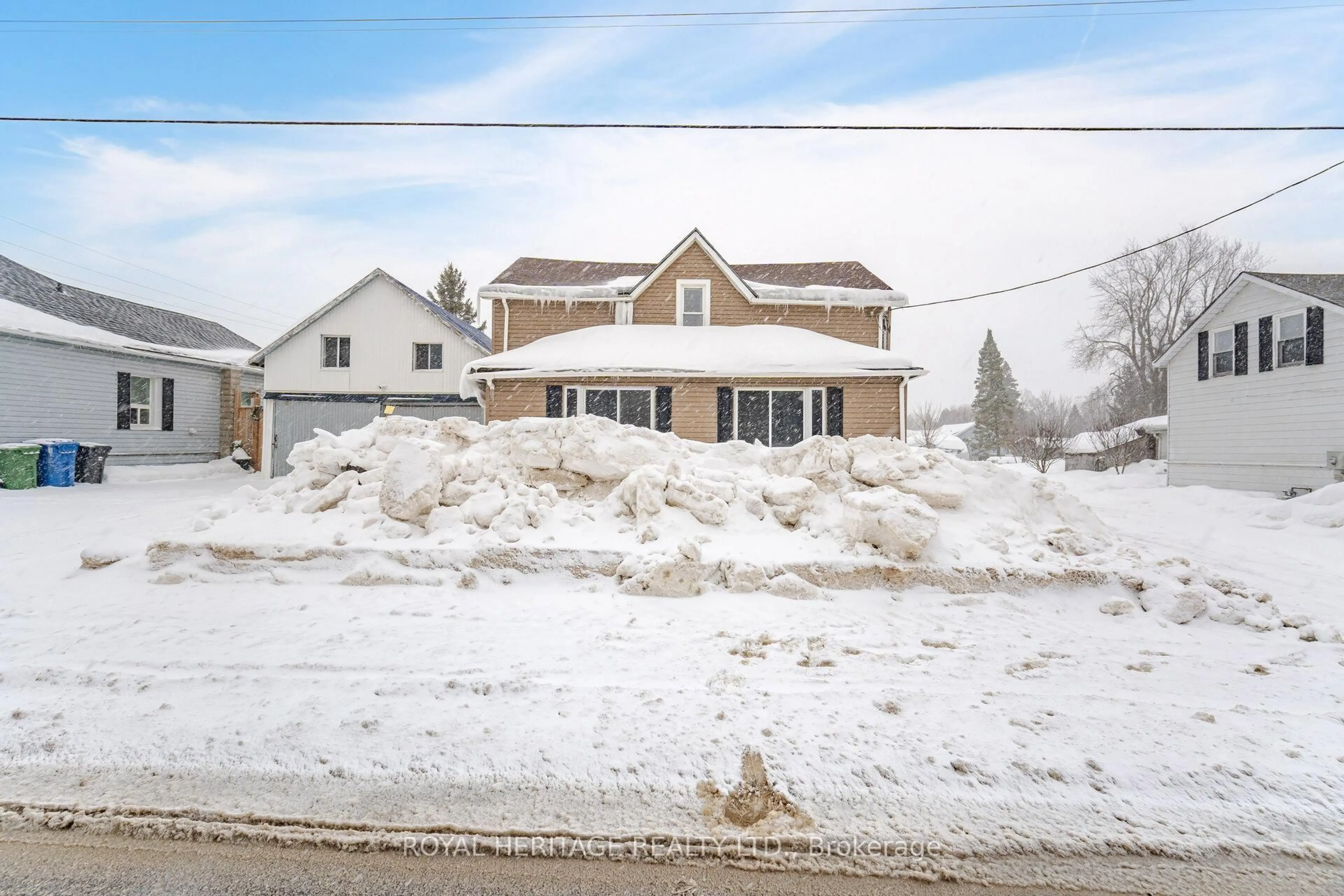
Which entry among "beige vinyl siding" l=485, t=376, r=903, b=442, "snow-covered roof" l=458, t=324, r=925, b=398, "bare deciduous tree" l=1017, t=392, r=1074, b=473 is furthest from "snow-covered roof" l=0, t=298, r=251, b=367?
"bare deciduous tree" l=1017, t=392, r=1074, b=473

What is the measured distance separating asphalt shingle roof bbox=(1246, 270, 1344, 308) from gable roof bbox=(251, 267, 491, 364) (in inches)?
896

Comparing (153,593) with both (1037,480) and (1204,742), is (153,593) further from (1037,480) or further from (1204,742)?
(1037,480)

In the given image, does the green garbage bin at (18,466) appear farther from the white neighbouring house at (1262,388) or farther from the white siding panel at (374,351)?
the white neighbouring house at (1262,388)

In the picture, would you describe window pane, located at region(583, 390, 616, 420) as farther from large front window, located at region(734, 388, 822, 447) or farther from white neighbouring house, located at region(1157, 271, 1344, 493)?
white neighbouring house, located at region(1157, 271, 1344, 493)

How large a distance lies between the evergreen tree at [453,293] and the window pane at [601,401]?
32115 mm

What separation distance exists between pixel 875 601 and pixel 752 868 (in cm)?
327

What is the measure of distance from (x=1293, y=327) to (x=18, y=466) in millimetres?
31142

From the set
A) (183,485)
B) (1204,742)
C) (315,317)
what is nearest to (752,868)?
(1204,742)

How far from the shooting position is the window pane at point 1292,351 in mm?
14688

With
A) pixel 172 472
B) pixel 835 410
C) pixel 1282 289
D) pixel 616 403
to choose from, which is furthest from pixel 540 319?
pixel 1282 289

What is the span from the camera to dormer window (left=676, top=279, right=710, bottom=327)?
1761 centimetres

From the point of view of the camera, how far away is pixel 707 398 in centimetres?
1479

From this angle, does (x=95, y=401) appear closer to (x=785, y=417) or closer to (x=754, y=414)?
(x=754, y=414)

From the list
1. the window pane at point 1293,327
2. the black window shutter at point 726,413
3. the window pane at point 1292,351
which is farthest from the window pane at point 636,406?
the window pane at point 1293,327
